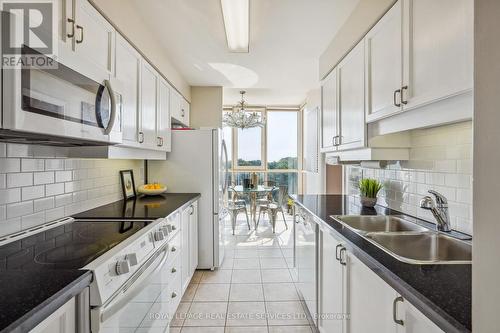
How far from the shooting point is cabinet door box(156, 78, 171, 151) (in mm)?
2775

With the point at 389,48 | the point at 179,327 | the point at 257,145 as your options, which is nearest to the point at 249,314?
the point at 179,327

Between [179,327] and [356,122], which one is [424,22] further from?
[179,327]

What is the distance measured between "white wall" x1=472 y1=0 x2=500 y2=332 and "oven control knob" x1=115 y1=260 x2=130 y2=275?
1169mm

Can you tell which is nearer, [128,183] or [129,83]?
[129,83]

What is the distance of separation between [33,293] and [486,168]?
114cm

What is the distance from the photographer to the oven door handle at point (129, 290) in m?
1.05

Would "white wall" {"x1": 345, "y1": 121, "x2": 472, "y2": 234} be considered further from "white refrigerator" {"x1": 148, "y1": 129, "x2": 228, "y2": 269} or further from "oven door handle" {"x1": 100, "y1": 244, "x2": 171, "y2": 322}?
"white refrigerator" {"x1": 148, "y1": 129, "x2": 228, "y2": 269}

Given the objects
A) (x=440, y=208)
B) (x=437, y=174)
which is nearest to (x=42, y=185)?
(x=440, y=208)

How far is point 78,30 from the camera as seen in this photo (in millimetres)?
1402

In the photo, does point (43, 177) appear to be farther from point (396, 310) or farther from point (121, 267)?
point (396, 310)

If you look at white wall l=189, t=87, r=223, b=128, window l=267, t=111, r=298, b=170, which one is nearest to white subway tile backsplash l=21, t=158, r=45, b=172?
white wall l=189, t=87, r=223, b=128

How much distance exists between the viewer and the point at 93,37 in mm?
1557

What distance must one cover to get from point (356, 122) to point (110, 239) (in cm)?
175

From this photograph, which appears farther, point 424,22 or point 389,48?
point 389,48
